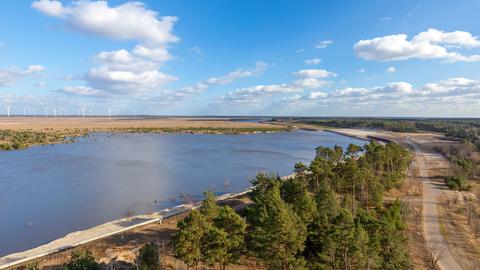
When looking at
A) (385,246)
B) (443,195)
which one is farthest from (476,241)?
(443,195)

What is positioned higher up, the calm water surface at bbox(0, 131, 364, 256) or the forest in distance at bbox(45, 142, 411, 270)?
the forest in distance at bbox(45, 142, 411, 270)

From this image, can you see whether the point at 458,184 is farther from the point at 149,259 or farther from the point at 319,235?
the point at 149,259

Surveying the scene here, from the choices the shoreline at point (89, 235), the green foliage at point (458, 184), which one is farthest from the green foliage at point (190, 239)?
the green foliage at point (458, 184)

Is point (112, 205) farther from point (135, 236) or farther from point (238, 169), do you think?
point (238, 169)

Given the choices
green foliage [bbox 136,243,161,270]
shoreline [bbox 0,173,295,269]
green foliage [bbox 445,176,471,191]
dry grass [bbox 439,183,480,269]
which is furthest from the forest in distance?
green foliage [bbox 445,176,471,191]

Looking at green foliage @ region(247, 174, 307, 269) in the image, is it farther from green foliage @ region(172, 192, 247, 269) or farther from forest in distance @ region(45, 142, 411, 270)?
green foliage @ region(172, 192, 247, 269)

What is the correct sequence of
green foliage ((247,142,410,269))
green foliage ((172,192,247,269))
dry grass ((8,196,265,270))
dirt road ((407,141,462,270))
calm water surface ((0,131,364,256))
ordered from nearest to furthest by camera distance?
green foliage ((172,192,247,269)) < green foliage ((247,142,410,269)) < dry grass ((8,196,265,270)) < dirt road ((407,141,462,270)) < calm water surface ((0,131,364,256))

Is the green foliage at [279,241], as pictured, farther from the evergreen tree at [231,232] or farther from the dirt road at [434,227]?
the dirt road at [434,227]
